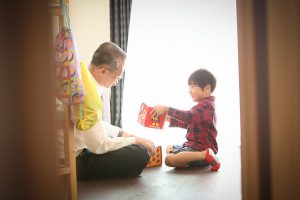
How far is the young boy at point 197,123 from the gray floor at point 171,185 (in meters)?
0.09

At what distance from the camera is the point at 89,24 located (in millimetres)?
3197

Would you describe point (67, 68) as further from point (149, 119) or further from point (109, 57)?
point (149, 119)

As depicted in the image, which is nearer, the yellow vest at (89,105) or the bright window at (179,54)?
the yellow vest at (89,105)

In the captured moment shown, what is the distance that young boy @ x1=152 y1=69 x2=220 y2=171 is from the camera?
230 cm

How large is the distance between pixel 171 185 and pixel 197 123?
2.53 ft

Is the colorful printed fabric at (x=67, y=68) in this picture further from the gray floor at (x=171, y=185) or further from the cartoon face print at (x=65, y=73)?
the gray floor at (x=171, y=185)

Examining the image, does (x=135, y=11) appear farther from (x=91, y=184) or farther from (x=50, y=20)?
(x=50, y=20)

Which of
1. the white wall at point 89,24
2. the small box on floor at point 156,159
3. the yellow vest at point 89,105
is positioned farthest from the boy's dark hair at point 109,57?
the white wall at point 89,24

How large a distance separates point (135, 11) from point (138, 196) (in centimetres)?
230

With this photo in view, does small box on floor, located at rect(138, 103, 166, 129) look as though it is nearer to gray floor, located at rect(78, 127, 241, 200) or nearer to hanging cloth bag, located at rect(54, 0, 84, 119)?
gray floor, located at rect(78, 127, 241, 200)

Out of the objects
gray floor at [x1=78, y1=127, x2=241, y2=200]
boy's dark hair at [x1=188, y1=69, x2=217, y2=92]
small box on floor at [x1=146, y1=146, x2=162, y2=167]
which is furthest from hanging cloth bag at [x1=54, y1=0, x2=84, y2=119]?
boy's dark hair at [x1=188, y1=69, x2=217, y2=92]

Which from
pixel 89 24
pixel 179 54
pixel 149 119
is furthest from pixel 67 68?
pixel 179 54

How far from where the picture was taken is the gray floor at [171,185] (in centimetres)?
157

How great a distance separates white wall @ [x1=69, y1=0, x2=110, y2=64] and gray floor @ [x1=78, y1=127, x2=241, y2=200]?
56.1 inches
